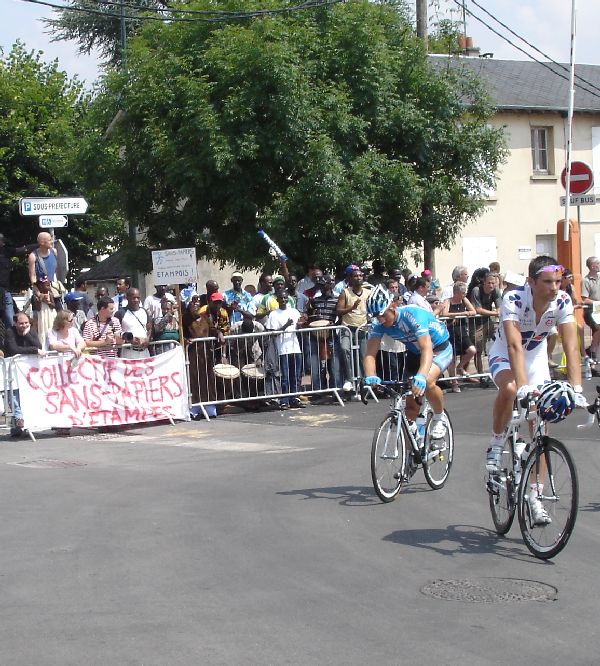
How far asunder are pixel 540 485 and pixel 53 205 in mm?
10591

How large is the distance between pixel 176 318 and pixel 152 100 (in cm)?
702

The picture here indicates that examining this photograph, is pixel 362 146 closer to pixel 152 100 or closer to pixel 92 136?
pixel 152 100

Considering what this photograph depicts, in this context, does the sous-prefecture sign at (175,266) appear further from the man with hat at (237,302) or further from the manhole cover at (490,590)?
the manhole cover at (490,590)

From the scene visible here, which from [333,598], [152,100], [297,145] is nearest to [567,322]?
[333,598]

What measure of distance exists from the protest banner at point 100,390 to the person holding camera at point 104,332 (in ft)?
1.65

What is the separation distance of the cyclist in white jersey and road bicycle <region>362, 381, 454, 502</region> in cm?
137

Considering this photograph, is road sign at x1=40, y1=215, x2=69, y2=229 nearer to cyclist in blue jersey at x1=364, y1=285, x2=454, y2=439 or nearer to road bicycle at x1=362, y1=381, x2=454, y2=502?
cyclist in blue jersey at x1=364, y1=285, x2=454, y2=439

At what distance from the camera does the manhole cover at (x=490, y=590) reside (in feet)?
21.3

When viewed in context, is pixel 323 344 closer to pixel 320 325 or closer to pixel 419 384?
pixel 320 325

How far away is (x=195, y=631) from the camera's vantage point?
5.86 m

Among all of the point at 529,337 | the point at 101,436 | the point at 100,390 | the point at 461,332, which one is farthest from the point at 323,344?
the point at 529,337

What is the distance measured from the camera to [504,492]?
800cm

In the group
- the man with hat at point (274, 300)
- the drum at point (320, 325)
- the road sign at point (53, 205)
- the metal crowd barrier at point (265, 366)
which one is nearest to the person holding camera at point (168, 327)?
the metal crowd barrier at point (265, 366)

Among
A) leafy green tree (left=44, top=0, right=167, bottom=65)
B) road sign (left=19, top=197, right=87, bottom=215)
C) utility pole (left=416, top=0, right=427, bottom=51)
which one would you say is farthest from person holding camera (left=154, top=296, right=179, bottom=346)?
leafy green tree (left=44, top=0, right=167, bottom=65)
